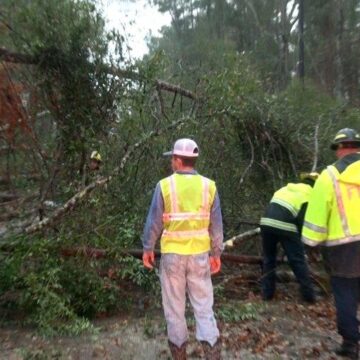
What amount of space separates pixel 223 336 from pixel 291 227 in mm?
1780

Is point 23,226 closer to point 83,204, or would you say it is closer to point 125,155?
point 83,204

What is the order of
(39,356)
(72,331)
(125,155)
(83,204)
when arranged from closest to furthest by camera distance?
(39,356), (72,331), (83,204), (125,155)

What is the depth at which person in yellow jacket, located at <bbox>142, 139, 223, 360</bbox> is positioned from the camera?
4066 mm

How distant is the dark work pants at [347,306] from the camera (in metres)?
4.37

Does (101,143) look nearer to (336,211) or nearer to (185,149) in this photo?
(185,149)

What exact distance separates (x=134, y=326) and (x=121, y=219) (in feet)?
5.00

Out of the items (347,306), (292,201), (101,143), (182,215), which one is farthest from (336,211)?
(101,143)

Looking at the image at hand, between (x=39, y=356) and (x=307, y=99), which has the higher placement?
(x=307, y=99)

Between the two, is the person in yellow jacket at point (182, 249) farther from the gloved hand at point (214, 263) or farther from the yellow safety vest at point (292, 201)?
the yellow safety vest at point (292, 201)

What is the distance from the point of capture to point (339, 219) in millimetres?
4336

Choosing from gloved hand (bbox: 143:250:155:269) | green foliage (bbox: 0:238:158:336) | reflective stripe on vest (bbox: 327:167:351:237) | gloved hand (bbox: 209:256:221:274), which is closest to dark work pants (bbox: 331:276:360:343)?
reflective stripe on vest (bbox: 327:167:351:237)

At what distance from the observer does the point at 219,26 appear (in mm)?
36719

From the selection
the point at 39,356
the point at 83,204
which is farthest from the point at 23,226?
the point at 39,356

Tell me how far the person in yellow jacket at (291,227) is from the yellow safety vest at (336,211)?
5.76 ft
